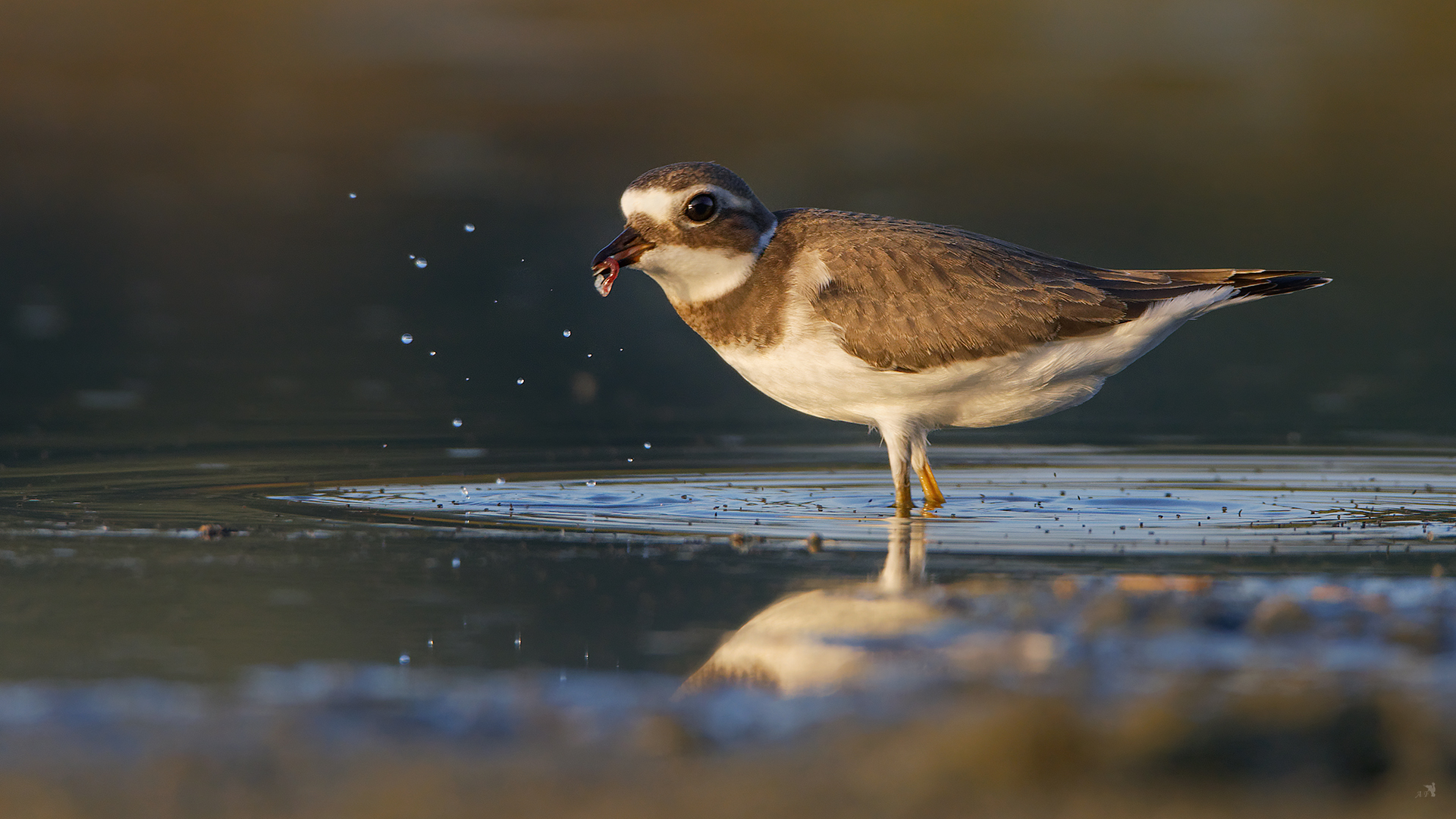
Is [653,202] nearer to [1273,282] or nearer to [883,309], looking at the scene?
[883,309]

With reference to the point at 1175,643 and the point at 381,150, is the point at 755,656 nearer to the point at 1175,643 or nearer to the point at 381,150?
the point at 1175,643

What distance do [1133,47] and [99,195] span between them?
767 inches

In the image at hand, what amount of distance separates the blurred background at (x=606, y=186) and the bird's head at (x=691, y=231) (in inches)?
96.8

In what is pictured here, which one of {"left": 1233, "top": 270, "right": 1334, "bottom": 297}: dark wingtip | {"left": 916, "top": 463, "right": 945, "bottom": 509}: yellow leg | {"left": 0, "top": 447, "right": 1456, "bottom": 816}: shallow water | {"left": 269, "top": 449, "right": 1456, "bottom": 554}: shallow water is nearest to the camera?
{"left": 0, "top": 447, "right": 1456, "bottom": 816}: shallow water

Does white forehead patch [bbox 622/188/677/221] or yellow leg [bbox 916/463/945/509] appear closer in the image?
white forehead patch [bbox 622/188/677/221]

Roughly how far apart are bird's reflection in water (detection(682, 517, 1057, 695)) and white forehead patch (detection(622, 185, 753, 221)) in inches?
103

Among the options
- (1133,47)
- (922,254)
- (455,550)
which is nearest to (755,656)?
(455,550)

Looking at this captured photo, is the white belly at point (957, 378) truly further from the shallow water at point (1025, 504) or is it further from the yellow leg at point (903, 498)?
the shallow water at point (1025, 504)

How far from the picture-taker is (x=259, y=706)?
15.6 feet

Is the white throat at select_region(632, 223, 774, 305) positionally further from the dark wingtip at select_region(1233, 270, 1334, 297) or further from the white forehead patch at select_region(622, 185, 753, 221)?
the dark wingtip at select_region(1233, 270, 1334, 297)

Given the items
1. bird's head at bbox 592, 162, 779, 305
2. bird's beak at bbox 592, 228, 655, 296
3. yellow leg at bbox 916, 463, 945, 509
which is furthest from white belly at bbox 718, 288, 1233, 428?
bird's beak at bbox 592, 228, 655, 296

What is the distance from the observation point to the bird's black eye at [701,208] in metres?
8.36

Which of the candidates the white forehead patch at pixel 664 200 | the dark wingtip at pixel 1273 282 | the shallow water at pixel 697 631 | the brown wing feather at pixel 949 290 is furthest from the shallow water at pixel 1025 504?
the white forehead patch at pixel 664 200

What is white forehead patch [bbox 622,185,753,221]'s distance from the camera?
8.36m
